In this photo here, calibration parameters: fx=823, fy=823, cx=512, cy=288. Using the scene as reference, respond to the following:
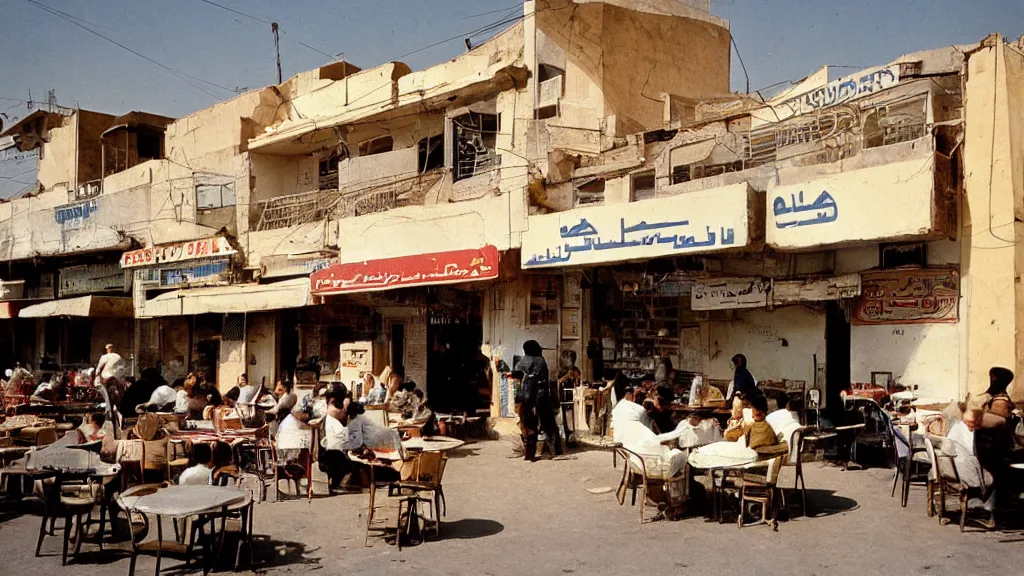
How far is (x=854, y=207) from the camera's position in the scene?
1030cm

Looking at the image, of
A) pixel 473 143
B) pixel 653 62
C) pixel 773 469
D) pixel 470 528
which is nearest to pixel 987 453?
pixel 773 469

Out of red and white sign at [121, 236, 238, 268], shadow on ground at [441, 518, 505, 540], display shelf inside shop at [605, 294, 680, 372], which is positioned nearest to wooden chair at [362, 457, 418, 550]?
shadow on ground at [441, 518, 505, 540]

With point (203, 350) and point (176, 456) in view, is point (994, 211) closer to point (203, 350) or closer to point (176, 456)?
point (176, 456)

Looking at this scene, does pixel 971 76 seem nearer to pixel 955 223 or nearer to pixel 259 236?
pixel 955 223

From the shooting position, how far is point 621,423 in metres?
8.58

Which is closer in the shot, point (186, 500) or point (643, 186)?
point (186, 500)

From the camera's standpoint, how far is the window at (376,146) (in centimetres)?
1956

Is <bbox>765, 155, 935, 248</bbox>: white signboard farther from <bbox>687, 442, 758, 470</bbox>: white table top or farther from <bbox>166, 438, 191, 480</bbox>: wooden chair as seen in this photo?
<bbox>166, 438, 191, 480</bbox>: wooden chair

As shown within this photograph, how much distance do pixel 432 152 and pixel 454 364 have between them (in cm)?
474

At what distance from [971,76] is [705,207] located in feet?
11.8

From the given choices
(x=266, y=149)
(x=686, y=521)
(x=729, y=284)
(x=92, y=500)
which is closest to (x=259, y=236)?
(x=266, y=149)

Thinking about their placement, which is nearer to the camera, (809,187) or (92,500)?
(92,500)

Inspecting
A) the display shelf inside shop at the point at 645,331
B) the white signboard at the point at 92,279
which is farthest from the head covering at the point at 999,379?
A: the white signboard at the point at 92,279

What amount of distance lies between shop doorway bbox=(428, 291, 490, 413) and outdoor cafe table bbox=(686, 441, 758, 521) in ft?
32.3
